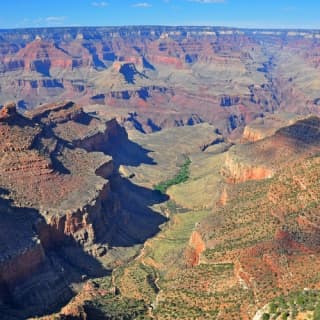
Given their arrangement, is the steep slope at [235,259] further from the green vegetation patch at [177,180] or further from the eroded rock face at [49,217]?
the green vegetation patch at [177,180]

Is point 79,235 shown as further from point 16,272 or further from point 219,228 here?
point 219,228

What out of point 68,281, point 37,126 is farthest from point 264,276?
point 37,126

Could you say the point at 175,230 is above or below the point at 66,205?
below

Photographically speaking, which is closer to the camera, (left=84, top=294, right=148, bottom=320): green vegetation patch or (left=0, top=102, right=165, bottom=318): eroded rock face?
(left=84, top=294, right=148, bottom=320): green vegetation patch

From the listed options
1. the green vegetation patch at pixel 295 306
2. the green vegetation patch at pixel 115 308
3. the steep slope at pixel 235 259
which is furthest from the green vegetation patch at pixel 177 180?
the green vegetation patch at pixel 295 306

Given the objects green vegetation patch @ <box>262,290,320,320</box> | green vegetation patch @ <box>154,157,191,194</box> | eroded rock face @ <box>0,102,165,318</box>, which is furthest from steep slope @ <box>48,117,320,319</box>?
green vegetation patch @ <box>154,157,191,194</box>

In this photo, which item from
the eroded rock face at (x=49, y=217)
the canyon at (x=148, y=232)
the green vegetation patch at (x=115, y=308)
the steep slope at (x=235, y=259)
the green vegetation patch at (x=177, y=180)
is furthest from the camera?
the green vegetation patch at (x=177, y=180)

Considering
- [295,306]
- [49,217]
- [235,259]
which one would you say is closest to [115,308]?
[235,259]

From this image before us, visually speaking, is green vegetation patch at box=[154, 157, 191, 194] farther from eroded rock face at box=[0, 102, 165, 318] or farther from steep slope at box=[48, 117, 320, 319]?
steep slope at box=[48, 117, 320, 319]

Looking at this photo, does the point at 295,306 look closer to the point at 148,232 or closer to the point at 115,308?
the point at 115,308

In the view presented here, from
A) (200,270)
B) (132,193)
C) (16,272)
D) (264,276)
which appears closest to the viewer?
(264,276)

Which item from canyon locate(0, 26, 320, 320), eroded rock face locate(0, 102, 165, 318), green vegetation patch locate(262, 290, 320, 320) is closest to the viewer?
green vegetation patch locate(262, 290, 320, 320)
